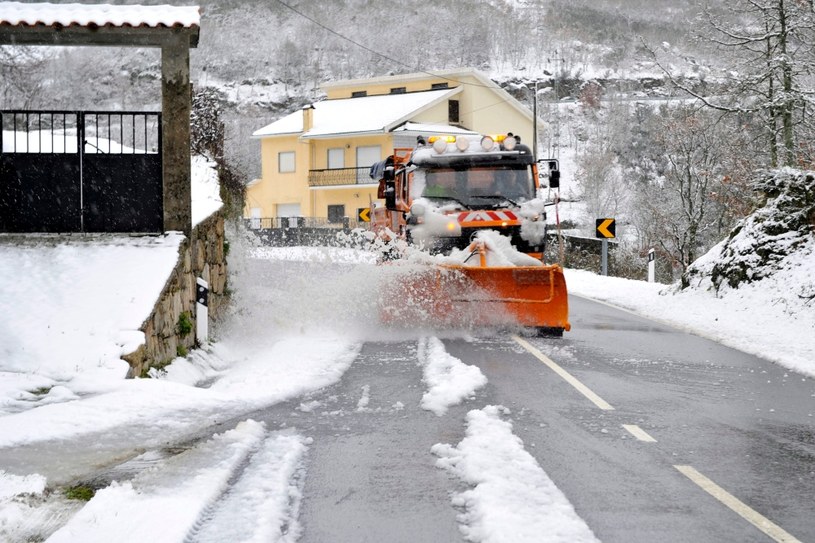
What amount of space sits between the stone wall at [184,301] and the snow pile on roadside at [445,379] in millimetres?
2686

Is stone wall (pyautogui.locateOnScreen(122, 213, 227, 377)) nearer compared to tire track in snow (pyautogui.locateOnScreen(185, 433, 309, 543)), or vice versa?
tire track in snow (pyautogui.locateOnScreen(185, 433, 309, 543))

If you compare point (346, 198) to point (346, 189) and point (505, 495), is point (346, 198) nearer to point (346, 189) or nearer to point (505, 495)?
point (346, 189)

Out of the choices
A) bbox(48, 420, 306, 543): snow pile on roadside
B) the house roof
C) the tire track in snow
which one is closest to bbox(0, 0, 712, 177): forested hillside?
the house roof

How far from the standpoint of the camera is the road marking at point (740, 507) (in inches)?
162

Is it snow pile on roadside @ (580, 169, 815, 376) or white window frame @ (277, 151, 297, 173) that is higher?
white window frame @ (277, 151, 297, 173)

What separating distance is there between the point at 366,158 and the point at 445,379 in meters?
49.0

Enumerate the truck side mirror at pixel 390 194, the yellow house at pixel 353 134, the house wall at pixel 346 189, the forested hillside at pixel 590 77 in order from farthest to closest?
the house wall at pixel 346 189 → the yellow house at pixel 353 134 → the forested hillside at pixel 590 77 → the truck side mirror at pixel 390 194

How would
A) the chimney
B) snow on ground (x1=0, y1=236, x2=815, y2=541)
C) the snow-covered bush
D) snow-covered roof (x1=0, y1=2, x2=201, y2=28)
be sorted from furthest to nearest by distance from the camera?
the chimney, the snow-covered bush, snow-covered roof (x1=0, y1=2, x2=201, y2=28), snow on ground (x1=0, y1=236, x2=815, y2=541)

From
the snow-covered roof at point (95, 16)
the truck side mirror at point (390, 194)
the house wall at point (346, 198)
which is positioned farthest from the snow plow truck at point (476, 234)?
the house wall at point (346, 198)

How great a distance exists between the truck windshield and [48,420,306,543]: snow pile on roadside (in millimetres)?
7802

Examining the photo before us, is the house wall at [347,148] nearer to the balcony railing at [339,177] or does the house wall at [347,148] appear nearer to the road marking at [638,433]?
the balcony railing at [339,177]

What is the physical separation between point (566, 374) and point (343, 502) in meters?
4.62

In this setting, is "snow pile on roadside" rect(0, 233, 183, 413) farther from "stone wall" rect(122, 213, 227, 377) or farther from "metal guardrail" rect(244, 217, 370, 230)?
"metal guardrail" rect(244, 217, 370, 230)

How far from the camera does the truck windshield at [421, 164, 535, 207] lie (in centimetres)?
1312
